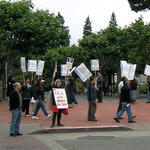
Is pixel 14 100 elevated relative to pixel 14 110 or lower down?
elevated

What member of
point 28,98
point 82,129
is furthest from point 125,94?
point 28,98

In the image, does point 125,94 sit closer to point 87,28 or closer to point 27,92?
point 27,92

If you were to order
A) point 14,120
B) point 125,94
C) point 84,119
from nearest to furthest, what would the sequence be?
point 14,120 < point 125,94 < point 84,119

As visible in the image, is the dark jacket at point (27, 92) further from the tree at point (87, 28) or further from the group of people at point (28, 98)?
the tree at point (87, 28)

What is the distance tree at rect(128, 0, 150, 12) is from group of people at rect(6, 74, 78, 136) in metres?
20.9

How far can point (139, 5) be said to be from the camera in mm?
38781

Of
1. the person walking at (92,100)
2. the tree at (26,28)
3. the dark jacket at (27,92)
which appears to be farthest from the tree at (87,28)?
the person walking at (92,100)

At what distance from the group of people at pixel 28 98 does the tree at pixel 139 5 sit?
20.9 meters

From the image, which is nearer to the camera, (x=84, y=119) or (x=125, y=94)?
(x=125, y=94)

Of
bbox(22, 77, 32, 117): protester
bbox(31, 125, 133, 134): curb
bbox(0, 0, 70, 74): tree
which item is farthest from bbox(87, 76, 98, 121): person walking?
bbox(0, 0, 70, 74): tree

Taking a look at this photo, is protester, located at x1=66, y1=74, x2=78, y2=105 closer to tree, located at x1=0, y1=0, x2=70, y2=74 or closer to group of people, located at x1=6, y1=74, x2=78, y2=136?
group of people, located at x1=6, y1=74, x2=78, y2=136

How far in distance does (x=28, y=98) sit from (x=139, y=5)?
25.6 meters

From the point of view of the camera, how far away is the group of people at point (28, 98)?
11.9 meters

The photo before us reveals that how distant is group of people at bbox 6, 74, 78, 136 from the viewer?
11.9 meters
